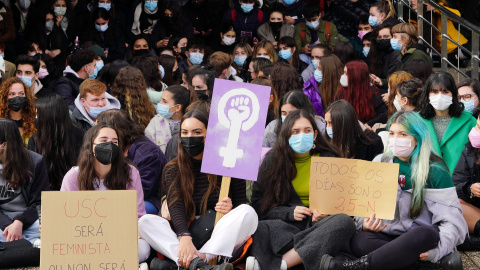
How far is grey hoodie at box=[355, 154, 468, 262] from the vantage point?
21.1 ft

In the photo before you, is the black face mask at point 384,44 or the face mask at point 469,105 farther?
the black face mask at point 384,44

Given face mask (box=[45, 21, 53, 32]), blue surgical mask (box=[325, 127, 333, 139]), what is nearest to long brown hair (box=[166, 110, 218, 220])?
blue surgical mask (box=[325, 127, 333, 139])

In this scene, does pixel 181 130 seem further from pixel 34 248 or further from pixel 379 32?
pixel 379 32

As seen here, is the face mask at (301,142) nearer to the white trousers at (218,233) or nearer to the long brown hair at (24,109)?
the white trousers at (218,233)

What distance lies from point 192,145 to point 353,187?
3.95 feet

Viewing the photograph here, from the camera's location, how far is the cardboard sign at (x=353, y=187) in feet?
21.1

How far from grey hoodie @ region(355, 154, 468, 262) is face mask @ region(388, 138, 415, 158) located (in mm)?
261

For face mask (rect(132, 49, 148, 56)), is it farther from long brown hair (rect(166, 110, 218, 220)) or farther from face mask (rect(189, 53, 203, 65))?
long brown hair (rect(166, 110, 218, 220))

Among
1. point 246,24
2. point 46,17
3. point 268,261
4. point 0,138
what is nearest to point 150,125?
point 0,138

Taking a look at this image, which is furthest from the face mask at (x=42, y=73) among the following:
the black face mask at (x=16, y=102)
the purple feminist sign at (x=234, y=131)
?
the purple feminist sign at (x=234, y=131)

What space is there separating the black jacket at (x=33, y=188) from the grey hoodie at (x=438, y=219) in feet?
8.78

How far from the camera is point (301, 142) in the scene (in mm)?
6891

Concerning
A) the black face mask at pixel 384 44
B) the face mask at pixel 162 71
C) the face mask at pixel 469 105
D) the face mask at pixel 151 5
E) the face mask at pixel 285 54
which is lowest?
the face mask at pixel 469 105

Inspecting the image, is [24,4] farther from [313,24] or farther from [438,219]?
[438,219]
